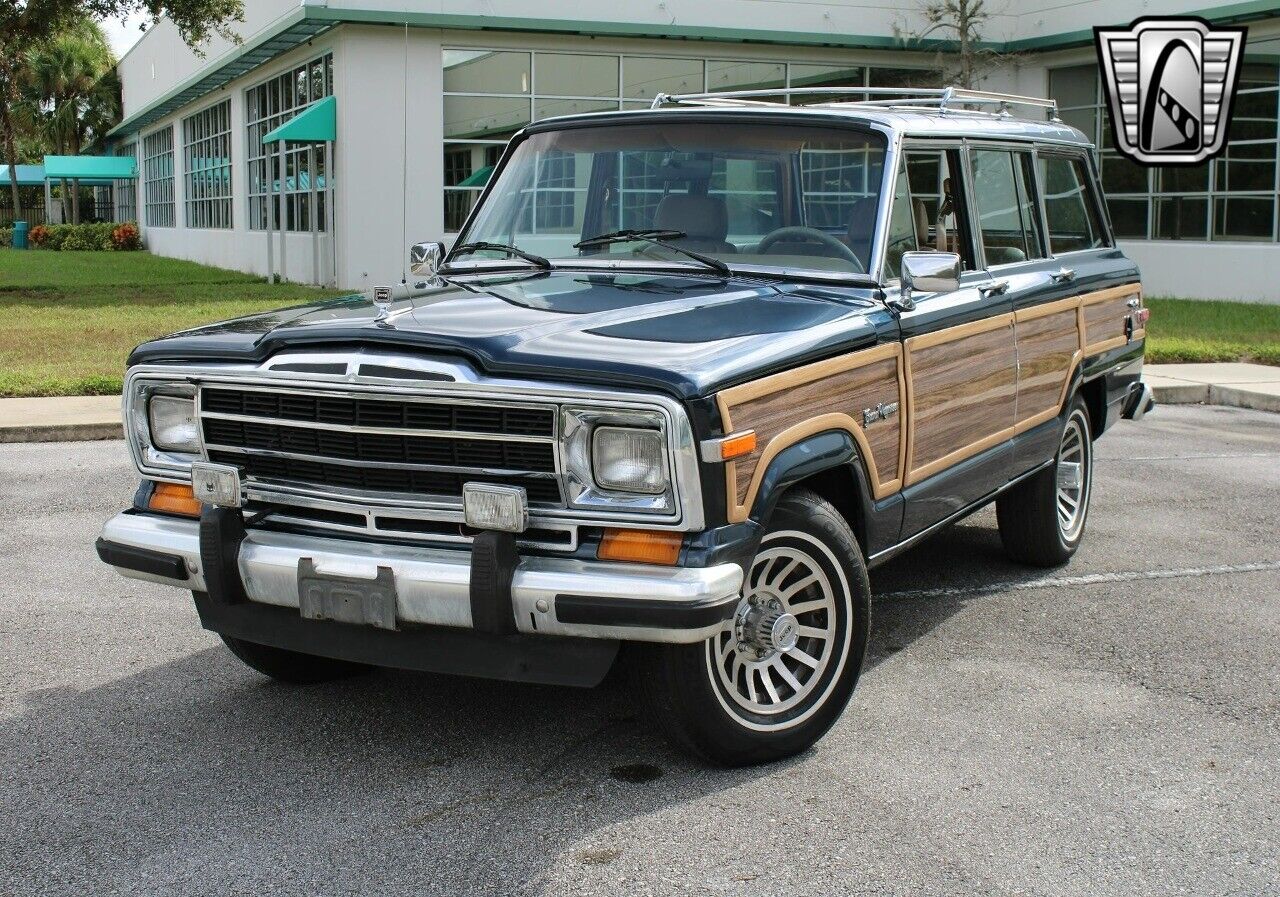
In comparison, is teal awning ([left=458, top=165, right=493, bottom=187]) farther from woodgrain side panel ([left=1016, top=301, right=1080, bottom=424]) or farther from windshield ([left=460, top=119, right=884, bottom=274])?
windshield ([left=460, top=119, right=884, bottom=274])

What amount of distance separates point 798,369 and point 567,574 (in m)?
0.96

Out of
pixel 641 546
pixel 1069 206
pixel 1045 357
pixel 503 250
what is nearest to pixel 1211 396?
pixel 1069 206

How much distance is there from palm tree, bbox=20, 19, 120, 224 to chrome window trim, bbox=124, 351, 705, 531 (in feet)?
241

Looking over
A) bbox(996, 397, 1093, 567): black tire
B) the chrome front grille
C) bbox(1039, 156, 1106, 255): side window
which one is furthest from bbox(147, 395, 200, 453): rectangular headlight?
bbox(1039, 156, 1106, 255): side window

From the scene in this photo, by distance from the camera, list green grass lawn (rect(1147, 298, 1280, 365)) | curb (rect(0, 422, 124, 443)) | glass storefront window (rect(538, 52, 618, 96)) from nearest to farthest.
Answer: curb (rect(0, 422, 124, 443))
green grass lawn (rect(1147, 298, 1280, 365))
glass storefront window (rect(538, 52, 618, 96))

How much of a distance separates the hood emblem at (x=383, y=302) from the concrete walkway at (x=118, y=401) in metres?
6.53

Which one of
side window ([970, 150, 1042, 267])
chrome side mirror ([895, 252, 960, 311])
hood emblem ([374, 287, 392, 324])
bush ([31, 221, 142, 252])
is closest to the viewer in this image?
hood emblem ([374, 287, 392, 324])

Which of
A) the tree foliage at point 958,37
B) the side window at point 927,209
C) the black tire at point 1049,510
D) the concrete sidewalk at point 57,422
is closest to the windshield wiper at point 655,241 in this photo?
the side window at point 927,209

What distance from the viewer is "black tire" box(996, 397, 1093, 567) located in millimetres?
6707

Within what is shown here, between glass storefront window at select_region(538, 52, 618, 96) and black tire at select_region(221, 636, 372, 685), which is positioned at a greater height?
glass storefront window at select_region(538, 52, 618, 96)

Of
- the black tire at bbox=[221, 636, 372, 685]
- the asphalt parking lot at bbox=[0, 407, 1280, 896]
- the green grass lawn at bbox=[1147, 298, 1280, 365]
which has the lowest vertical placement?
the asphalt parking lot at bbox=[0, 407, 1280, 896]

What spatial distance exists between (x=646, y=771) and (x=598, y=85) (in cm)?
2273

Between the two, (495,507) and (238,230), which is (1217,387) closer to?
(495,507)

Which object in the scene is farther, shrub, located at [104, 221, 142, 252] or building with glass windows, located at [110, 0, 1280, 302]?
shrub, located at [104, 221, 142, 252]
